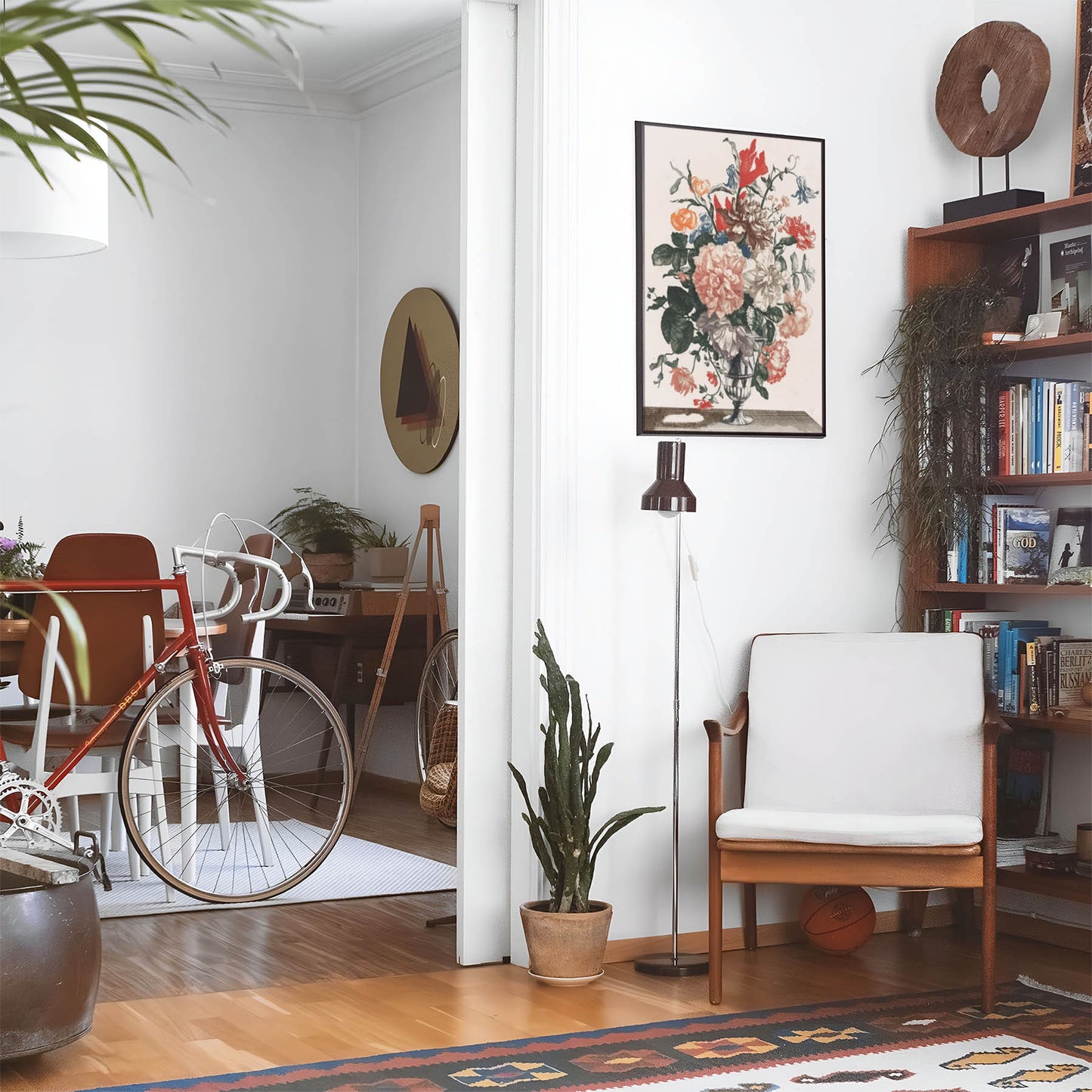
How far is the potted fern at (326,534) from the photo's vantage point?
21.8ft

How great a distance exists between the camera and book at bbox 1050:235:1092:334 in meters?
3.86

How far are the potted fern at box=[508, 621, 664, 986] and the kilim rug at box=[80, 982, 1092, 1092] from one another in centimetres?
34

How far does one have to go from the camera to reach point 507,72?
12.1 feet

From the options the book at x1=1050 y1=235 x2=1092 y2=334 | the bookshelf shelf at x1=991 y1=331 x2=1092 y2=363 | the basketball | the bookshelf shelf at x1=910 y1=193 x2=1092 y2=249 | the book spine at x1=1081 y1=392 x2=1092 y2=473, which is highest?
the bookshelf shelf at x1=910 y1=193 x2=1092 y2=249

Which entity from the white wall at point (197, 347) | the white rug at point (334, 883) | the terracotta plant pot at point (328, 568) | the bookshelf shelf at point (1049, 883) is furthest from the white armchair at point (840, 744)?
the white wall at point (197, 347)

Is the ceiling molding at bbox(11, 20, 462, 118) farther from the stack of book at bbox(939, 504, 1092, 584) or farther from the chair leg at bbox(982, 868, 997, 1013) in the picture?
the chair leg at bbox(982, 868, 997, 1013)

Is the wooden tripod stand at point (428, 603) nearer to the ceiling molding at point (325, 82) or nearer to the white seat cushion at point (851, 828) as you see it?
the ceiling molding at point (325, 82)

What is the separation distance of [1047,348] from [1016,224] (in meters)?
0.36

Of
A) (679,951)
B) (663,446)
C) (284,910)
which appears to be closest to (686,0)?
(663,446)

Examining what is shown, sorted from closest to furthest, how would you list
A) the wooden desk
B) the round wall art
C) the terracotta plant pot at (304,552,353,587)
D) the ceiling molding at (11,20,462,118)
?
the wooden desk
the round wall art
the ceiling molding at (11,20,462,118)
the terracotta plant pot at (304,552,353,587)

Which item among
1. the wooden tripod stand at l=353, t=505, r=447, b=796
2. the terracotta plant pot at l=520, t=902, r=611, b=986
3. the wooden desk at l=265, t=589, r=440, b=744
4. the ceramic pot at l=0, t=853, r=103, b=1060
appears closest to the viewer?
the ceramic pot at l=0, t=853, r=103, b=1060

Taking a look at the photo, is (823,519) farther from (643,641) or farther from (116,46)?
(116,46)

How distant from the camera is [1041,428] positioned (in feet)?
12.6

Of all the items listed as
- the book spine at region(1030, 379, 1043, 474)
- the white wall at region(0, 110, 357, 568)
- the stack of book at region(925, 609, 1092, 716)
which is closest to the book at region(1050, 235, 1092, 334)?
the book spine at region(1030, 379, 1043, 474)
